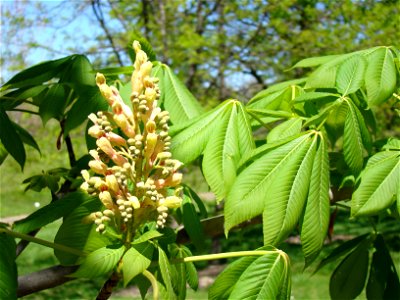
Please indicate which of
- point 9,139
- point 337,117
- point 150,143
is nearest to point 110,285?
point 150,143

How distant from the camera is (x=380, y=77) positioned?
1735mm

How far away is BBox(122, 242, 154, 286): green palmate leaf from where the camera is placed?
3.76ft

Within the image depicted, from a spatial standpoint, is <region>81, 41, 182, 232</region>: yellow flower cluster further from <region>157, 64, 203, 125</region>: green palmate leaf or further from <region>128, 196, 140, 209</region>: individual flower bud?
<region>157, 64, 203, 125</region>: green palmate leaf

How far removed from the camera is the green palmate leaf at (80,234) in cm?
133

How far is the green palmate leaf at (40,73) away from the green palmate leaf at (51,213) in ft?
2.54

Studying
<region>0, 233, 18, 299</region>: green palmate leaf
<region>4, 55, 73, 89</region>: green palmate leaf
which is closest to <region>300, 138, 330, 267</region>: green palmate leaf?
<region>0, 233, 18, 299</region>: green palmate leaf

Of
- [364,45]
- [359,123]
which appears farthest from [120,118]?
[364,45]

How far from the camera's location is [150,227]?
4.71ft

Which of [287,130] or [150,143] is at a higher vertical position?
[150,143]

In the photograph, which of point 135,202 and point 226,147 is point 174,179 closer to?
point 135,202

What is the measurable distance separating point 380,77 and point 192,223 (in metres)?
0.72

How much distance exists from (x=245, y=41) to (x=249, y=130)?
742cm

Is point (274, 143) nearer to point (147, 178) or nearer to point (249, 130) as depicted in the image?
point (249, 130)

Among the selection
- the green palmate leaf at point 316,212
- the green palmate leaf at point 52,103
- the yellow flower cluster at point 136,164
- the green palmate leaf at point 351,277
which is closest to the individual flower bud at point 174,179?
the yellow flower cluster at point 136,164
